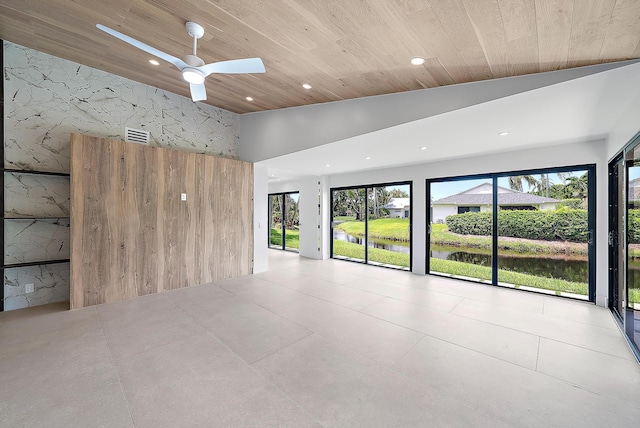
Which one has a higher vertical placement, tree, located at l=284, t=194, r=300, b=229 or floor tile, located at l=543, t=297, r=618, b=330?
tree, located at l=284, t=194, r=300, b=229

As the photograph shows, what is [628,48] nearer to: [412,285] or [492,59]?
[492,59]

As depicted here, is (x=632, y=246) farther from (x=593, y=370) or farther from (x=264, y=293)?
(x=264, y=293)

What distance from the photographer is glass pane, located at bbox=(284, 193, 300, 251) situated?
8.89 metres

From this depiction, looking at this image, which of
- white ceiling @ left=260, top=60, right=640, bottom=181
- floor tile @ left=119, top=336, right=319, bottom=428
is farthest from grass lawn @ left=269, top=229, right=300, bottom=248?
floor tile @ left=119, top=336, right=319, bottom=428

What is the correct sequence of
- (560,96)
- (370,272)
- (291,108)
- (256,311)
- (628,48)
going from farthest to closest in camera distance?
1. (370,272)
2. (291,108)
3. (256,311)
4. (560,96)
5. (628,48)

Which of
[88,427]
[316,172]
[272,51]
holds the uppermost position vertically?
[272,51]

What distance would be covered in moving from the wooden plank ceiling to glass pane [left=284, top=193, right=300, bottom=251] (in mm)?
5507

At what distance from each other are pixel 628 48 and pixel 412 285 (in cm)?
404

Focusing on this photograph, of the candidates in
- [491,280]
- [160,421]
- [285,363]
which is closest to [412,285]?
[491,280]

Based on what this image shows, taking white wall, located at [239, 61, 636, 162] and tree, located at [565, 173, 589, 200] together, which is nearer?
white wall, located at [239, 61, 636, 162]

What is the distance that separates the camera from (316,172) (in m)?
7.14

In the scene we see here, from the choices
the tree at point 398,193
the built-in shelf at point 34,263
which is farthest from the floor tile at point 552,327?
the built-in shelf at point 34,263

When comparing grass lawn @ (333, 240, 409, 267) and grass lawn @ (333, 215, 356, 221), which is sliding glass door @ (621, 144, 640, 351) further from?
grass lawn @ (333, 215, 356, 221)

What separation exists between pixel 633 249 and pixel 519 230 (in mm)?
1968
